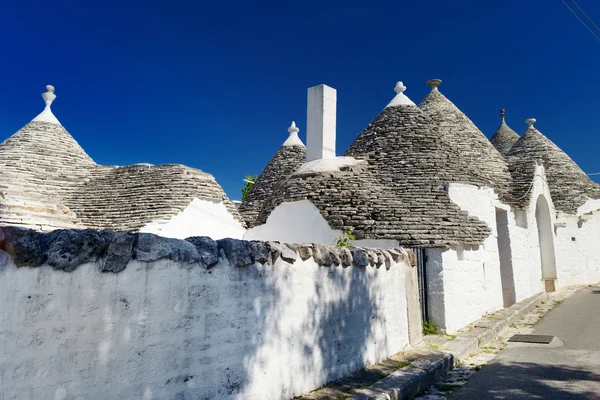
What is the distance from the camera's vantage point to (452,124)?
15234 millimetres

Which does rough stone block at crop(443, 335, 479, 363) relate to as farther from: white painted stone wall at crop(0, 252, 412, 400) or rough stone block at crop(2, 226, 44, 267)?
rough stone block at crop(2, 226, 44, 267)

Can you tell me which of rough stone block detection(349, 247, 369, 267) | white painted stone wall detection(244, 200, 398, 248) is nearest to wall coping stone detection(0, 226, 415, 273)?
rough stone block detection(349, 247, 369, 267)

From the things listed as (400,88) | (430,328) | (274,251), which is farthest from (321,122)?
(274,251)

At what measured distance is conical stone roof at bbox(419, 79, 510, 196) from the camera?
1352 centimetres

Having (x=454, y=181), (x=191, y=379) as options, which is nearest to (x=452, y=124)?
(x=454, y=181)

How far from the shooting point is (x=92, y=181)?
45.9ft

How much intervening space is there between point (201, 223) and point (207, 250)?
9.18 m

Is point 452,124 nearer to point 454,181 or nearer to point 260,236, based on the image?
point 454,181

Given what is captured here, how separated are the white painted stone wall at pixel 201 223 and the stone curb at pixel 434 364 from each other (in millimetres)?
6907

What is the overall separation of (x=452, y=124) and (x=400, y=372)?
11.9 m

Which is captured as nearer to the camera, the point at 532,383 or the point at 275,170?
the point at 532,383

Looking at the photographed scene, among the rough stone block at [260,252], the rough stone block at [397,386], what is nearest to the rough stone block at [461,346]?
the rough stone block at [397,386]

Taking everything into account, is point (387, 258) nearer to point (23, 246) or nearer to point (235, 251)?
point (235, 251)

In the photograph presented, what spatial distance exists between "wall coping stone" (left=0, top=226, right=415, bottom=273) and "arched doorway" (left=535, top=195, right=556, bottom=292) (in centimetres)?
1483
